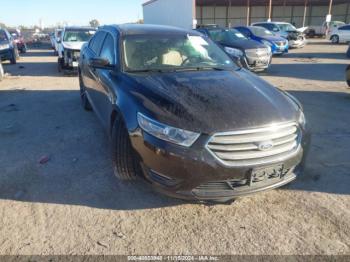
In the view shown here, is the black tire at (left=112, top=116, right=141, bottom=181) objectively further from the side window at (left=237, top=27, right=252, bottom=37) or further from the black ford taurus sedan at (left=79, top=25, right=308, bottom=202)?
the side window at (left=237, top=27, right=252, bottom=37)

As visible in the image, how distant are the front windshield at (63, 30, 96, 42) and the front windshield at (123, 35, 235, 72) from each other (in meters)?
8.88

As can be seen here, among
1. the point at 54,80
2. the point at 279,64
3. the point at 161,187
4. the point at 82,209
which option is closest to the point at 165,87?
the point at 161,187

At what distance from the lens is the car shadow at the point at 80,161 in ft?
10.7

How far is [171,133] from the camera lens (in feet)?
8.49

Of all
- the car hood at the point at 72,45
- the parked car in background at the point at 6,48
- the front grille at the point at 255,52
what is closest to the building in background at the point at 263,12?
the parked car in background at the point at 6,48

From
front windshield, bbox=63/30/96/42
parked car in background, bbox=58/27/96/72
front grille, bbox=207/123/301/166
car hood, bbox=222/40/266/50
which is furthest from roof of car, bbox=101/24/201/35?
front windshield, bbox=63/30/96/42

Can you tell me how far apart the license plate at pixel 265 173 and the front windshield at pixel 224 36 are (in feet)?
33.0

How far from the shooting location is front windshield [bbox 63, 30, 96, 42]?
12078 mm

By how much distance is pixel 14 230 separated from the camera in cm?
275

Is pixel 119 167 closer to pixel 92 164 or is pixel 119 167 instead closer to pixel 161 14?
pixel 92 164

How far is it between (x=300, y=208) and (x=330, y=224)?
0.31 meters

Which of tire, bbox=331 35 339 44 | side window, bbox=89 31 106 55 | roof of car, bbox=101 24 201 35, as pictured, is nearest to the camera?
roof of car, bbox=101 24 201 35

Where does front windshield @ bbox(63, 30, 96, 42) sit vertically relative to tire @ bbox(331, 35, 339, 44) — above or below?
above

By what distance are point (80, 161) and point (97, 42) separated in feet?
7.18
